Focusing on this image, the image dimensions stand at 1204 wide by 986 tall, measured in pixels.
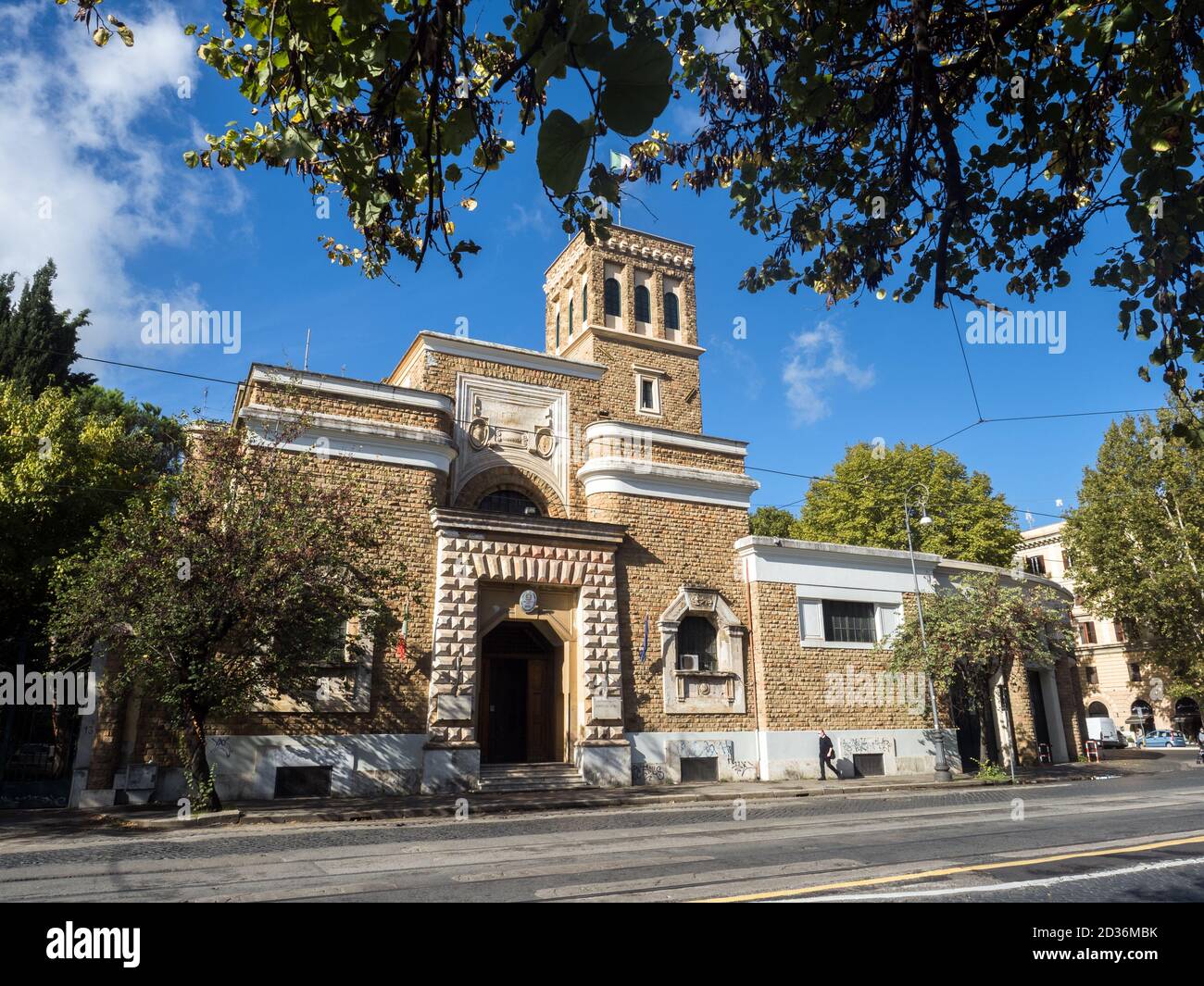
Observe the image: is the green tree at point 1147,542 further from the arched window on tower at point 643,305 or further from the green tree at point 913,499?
the arched window on tower at point 643,305

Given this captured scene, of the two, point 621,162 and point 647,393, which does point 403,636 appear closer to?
point 647,393

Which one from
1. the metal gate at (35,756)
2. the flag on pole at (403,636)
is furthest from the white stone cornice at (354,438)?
the metal gate at (35,756)

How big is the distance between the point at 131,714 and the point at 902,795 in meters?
17.7

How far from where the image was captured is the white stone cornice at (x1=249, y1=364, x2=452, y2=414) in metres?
17.7

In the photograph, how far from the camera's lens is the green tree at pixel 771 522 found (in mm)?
44344

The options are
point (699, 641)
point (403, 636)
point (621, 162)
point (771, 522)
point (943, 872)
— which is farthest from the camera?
point (771, 522)

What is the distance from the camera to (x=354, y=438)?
1834cm

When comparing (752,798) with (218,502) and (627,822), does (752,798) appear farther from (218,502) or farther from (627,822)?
(218,502)

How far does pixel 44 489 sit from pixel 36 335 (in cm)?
1211

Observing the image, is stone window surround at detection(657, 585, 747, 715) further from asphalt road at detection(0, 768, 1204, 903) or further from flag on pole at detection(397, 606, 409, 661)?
asphalt road at detection(0, 768, 1204, 903)

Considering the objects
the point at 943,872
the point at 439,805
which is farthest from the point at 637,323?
the point at 943,872
